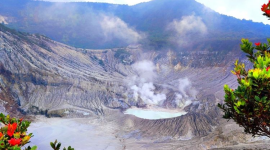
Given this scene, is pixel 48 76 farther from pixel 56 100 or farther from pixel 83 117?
pixel 83 117

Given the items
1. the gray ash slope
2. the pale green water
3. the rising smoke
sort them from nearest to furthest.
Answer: the gray ash slope, the pale green water, the rising smoke

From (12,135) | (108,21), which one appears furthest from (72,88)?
(108,21)

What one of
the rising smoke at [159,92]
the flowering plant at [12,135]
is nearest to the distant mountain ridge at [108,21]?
the rising smoke at [159,92]

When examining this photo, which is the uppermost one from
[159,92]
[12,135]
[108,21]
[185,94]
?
[108,21]

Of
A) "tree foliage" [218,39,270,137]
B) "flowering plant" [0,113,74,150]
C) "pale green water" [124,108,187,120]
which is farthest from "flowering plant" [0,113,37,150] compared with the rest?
"pale green water" [124,108,187,120]

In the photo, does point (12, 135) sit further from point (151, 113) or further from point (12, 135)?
point (151, 113)

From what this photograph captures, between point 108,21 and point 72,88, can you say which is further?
point 108,21

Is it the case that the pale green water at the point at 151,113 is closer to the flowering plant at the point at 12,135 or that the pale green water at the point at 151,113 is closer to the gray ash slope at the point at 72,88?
the gray ash slope at the point at 72,88

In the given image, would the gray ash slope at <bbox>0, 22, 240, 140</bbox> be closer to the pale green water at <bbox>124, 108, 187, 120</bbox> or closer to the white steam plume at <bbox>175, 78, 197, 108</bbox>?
the white steam plume at <bbox>175, 78, 197, 108</bbox>

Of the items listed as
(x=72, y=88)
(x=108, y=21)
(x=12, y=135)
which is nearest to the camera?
(x=12, y=135)

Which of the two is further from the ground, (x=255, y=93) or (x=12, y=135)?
(x=255, y=93)
